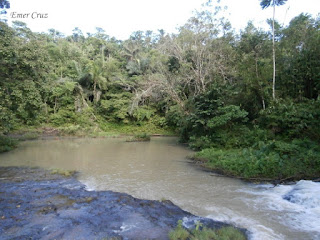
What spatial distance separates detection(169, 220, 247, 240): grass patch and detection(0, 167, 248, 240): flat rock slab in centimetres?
21

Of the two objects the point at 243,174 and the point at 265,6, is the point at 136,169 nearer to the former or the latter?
the point at 243,174

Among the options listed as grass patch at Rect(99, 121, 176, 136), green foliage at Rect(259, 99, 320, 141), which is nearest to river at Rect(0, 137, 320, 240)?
green foliage at Rect(259, 99, 320, 141)

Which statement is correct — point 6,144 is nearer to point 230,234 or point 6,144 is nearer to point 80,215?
point 80,215

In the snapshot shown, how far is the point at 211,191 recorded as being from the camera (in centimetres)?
718

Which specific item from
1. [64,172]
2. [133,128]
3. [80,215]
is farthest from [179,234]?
[133,128]

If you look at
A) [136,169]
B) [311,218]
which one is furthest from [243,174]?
[136,169]

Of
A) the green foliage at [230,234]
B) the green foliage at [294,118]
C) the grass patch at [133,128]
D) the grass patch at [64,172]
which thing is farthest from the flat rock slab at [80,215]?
the grass patch at [133,128]

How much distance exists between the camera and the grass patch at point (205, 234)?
13.7ft

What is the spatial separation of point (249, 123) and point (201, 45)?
283 inches

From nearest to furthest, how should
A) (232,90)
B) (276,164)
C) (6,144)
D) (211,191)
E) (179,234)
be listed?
1. (179,234)
2. (211,191)
3. (276,164)
4. (232,90)
5. (6,144)

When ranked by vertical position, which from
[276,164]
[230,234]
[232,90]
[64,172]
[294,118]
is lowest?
[64,172]

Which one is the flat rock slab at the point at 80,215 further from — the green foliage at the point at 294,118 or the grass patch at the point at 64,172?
the green foliage at the point at 294,118

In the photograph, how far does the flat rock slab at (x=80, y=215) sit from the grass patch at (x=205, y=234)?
215 millimetres

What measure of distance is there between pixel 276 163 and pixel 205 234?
5.18 meters
